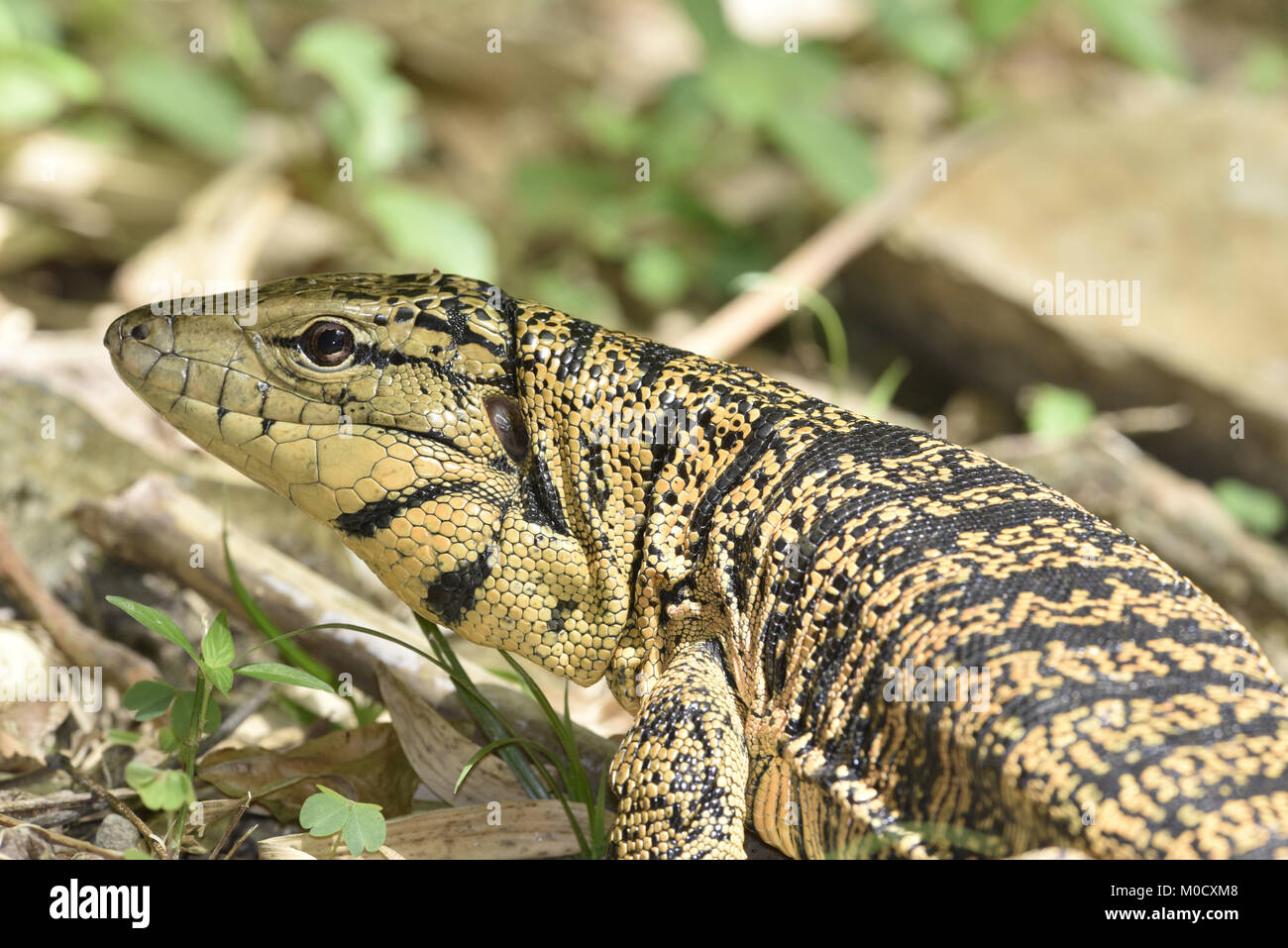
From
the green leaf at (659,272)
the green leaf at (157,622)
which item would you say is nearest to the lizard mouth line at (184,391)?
the green leaf at (157,622)

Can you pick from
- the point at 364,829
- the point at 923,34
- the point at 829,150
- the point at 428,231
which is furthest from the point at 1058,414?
the point at 364,829

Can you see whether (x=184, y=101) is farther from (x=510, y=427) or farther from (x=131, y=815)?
(x=131, y=815)

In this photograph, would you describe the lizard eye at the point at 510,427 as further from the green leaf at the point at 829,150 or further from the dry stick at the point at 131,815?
the green leaf at the point at 829,150

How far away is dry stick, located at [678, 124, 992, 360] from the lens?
8.06 meters

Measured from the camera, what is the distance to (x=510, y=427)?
4.21 meters

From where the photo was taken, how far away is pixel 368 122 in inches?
332

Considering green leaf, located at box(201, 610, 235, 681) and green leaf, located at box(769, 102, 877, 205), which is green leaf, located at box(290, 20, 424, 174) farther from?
green leaf, located at box(201, 610, 235, 681)

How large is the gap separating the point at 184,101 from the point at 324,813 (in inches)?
298

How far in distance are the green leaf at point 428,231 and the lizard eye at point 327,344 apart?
179 inches
